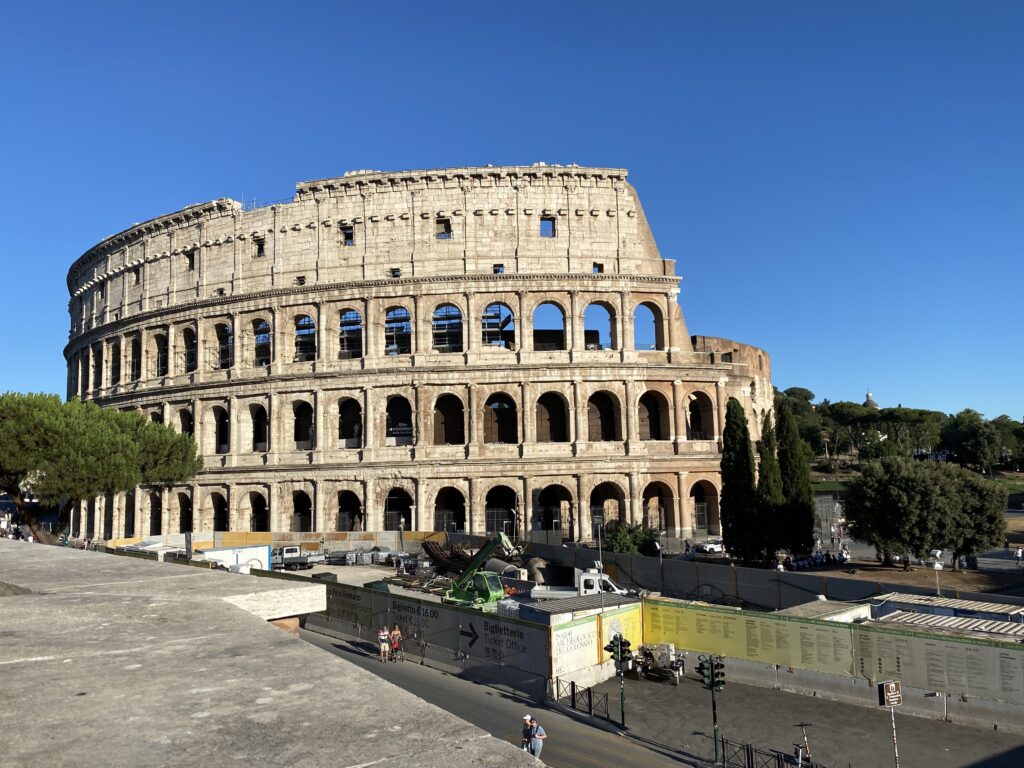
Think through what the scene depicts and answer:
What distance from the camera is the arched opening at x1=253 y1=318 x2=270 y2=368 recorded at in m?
46.4

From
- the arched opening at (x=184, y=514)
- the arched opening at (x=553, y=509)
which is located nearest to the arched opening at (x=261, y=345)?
the arched opening at (x=184, y=514)

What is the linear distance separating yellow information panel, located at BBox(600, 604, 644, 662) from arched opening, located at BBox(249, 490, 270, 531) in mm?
29464

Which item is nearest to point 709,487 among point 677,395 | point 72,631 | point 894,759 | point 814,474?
point 677,395

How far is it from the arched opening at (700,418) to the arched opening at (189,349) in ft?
103

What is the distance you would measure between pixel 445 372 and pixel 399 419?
16.9ft

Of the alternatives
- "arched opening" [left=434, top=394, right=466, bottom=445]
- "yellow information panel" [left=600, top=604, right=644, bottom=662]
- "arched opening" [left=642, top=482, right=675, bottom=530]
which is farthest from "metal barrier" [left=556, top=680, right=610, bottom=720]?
"arched opening" [left=434, top=394, right=466, bottom=445]

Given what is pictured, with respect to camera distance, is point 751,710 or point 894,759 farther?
point 751,710

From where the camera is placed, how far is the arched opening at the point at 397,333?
44062 millimetres

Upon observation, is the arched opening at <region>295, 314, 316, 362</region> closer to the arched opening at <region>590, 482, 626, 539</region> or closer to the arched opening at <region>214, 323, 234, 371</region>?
the arched opening at <region>214, 323, 234, 371</region>

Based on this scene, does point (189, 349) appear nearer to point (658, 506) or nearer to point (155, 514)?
point (155, 514)

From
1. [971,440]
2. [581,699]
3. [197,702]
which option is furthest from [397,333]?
[971,440]

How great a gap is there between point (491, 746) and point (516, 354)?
39.3m

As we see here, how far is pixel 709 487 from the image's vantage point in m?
42.9

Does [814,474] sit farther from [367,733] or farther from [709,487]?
[367,733]
